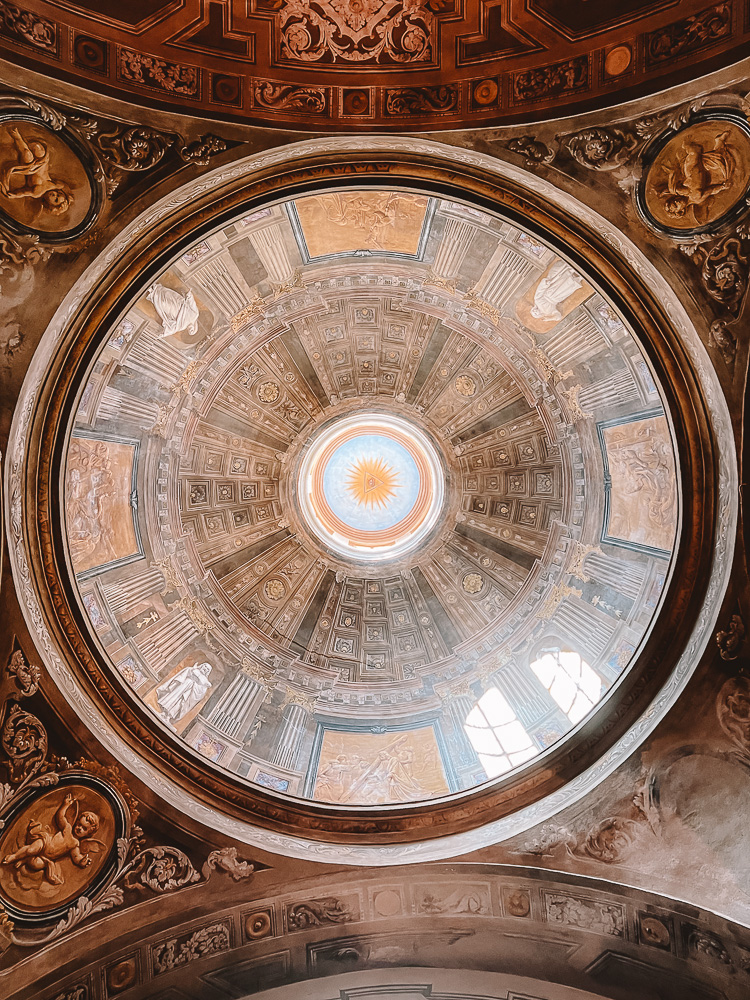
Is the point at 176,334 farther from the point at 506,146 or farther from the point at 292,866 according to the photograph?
the point at 292,866

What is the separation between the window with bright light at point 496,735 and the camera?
40.4 feet

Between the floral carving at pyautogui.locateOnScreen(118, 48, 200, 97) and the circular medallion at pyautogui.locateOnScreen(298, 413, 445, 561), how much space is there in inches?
303

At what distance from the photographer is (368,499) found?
1705 cm

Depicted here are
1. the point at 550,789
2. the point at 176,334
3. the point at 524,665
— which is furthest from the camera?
the point at 524,665

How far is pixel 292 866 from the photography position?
1119 centimetres

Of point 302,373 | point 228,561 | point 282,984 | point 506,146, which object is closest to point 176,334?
point 302,373

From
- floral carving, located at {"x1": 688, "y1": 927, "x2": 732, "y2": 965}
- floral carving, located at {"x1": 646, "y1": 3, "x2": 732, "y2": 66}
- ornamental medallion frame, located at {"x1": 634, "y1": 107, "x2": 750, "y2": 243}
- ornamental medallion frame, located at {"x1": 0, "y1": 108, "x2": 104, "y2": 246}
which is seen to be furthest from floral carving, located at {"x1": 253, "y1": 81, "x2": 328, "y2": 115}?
floral carving, located at {"x1": 688, "y1": 927, "x2": 732, "y2": 965}

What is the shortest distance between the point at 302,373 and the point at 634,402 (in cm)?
638

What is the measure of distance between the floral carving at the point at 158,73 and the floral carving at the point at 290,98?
29.7 inches

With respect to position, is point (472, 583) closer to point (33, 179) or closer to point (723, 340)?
point (723, 340)

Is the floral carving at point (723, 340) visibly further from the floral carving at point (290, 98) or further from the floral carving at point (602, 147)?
the floral carving at point (290, 98)

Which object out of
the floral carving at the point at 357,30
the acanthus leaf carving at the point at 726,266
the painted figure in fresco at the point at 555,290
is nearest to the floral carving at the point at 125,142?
the floral carving at the point at 357,30

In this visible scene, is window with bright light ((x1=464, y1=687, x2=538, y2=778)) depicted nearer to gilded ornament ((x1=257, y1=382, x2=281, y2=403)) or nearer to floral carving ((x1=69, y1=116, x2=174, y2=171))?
gilded ornament ((x1=257, y1=382, x2=281, y2=403))

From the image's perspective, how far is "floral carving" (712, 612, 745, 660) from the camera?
33.4 ft
